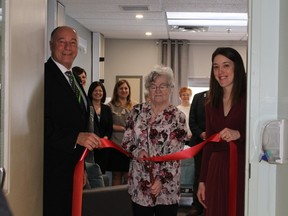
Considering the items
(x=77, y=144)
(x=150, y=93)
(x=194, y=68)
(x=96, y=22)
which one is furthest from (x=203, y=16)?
(x=77, y=144)

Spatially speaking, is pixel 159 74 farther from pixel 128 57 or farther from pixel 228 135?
pixel 128 57

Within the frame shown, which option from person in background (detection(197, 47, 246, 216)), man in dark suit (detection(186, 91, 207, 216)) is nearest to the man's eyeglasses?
person in background (detection(197, 47, 246, 216))

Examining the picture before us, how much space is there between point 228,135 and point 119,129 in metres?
3.26

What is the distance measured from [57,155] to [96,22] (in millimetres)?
5618

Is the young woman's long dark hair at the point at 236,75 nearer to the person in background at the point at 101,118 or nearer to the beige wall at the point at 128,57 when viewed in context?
the person in background at the point at 101,118

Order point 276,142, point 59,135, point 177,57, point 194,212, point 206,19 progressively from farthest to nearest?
point 177,57
point 206,19
point 194,212
point 59,135
point 276,142

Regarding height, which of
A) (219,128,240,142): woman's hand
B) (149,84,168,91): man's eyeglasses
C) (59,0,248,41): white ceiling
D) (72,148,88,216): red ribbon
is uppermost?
(59,0,248,41): white ceiling

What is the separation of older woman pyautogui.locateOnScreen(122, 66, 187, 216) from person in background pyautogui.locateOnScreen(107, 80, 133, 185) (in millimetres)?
2406

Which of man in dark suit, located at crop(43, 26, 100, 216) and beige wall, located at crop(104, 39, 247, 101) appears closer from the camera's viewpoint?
man in dark suit, located at crop(43, 26, 100, 216)

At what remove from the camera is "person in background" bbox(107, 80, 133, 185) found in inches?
214

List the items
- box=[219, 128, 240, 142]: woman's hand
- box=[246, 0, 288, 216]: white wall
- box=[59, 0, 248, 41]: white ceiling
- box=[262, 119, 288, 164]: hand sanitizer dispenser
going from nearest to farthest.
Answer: box=[262, 119, 288, 164]: hand sanitizer dispenser → box=[246, 0, 288, 216]: white wall → box=[219, 128, 240, 142]: woman's hand → box=[59, 0, 248, 41]: white ceiling

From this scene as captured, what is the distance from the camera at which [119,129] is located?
5703 mm

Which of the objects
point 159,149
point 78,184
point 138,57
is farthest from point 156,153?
point 138,57

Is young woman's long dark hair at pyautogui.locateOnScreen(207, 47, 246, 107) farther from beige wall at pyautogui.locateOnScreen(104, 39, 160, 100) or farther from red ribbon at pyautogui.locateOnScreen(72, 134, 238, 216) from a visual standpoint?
beige wall at pyautogui.locateOnScreen(104, 39, 160, 100)
